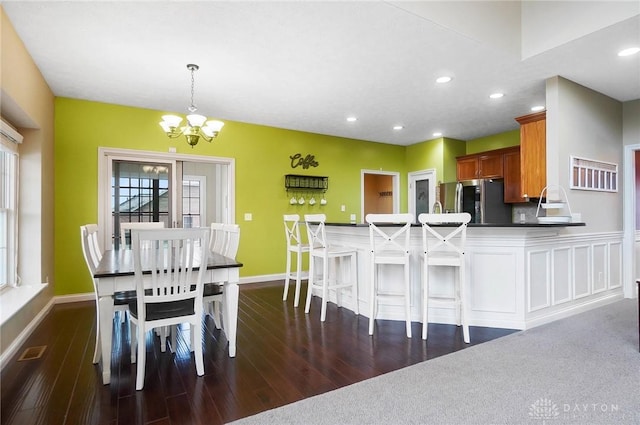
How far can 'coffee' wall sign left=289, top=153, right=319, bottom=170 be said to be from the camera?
598 cm

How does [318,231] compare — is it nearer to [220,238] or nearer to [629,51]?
[220,238]

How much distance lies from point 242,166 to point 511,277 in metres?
4.07

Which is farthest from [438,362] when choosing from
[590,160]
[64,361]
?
[590,160]

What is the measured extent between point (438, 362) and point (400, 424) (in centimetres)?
85

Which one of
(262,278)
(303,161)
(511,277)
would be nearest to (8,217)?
(262,278)

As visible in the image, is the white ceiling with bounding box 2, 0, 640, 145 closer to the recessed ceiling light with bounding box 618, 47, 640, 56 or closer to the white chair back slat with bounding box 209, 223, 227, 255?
the recessed ceiling light with bounding box 618, 47, 640, 56

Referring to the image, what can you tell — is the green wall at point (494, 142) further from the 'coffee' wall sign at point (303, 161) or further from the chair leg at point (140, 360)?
the chair leg at point (140, 360)

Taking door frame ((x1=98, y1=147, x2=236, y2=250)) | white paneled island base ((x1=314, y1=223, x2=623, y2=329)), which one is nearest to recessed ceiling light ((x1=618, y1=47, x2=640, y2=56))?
white paneled island base ((x1=314, y1=223, x2=623, y2=329))

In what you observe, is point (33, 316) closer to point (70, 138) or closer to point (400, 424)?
point (70, 138)

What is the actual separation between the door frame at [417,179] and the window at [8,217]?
245 inches

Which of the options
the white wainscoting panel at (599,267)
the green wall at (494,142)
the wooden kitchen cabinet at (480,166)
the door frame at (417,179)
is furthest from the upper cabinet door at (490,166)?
the white wainscoting panel at (599,267)

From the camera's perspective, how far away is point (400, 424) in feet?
5.61

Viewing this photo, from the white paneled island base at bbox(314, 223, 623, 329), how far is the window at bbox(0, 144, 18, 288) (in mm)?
3281

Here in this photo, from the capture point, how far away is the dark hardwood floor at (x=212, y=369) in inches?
73.8
